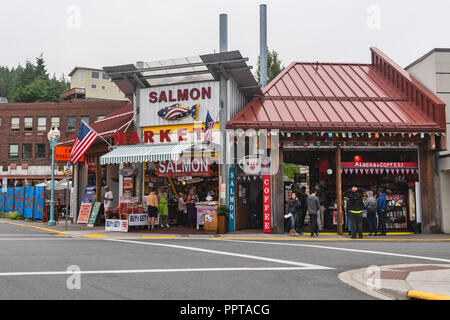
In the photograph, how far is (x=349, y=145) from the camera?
18.9 m

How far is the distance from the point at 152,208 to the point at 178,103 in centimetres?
479

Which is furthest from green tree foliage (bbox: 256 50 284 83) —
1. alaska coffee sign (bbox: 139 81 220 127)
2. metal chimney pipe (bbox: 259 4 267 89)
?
alaska coffee sign (bbox: 139 81 220 127)

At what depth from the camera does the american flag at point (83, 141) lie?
771 inches

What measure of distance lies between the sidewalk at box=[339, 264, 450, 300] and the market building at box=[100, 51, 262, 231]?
33.3 feet

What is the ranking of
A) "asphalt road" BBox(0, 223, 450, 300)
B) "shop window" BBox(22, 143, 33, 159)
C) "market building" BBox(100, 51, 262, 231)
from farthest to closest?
"shop window" BBox(22, 143, 33, 159), "market building" BBox(100, 51, 262, 231), "asphalt road" BBox(0, 223, 450, 300)

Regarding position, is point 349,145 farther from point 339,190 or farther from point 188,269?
point 188,269

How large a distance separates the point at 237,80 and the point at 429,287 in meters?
14.2

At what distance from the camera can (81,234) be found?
17500 millimetres

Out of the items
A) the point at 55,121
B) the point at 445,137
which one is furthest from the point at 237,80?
the point at 55,121

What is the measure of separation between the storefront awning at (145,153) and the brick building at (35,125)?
37.4m

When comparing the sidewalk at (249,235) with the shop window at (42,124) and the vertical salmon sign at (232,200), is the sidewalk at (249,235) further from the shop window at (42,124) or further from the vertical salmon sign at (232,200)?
the shop window at (42,124)

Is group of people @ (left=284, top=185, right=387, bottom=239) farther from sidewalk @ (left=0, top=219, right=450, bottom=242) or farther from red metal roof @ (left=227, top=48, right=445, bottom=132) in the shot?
red metal roof @ (left=227, top=48, right=445, bottom=132)

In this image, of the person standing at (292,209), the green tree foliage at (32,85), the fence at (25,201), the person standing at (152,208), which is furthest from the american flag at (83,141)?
the green tree foliage at (32,85)

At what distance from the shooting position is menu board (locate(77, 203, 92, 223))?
875 inches
